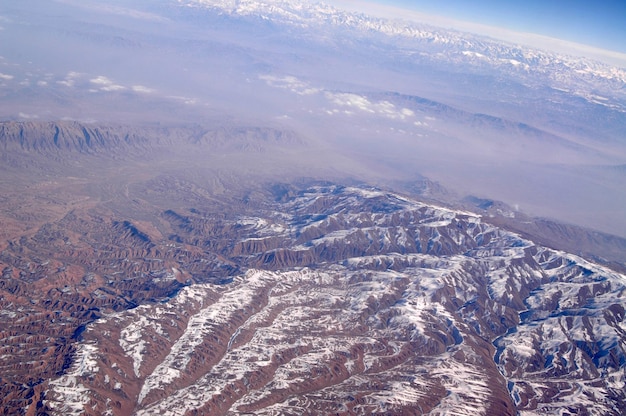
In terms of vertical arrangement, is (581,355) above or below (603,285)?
below

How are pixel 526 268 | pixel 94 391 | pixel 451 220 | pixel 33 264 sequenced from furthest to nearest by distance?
pixel 451 220 → pixel 526 268 → pixel 33 264 → pixel 94 391

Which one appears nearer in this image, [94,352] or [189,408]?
[189,408]

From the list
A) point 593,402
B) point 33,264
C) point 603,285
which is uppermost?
point 603,285

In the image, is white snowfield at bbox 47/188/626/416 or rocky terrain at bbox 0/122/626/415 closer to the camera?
rocky terrain at bbox 0/122/626/415

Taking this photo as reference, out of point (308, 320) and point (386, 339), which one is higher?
point (386, 339)

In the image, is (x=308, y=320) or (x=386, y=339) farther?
(x=308, y=320)

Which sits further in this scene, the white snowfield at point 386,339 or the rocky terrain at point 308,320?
the white snowfield at point 386,339

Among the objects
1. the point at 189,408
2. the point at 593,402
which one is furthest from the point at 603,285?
the point at 189,408

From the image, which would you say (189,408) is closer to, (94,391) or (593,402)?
(94,391)
